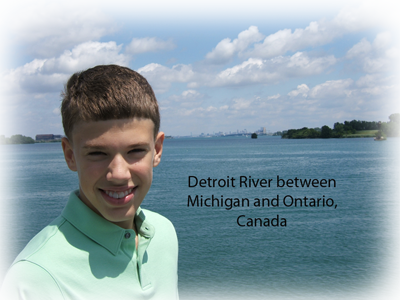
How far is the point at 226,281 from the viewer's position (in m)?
17.9

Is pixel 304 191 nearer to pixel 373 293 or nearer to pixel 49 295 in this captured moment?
pixel 373 293

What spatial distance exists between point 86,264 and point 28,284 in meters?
0.30

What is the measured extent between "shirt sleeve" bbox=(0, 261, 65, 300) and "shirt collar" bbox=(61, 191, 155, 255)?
12.1 inches

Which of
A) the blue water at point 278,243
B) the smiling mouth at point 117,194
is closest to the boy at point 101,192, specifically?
the smiling mouth at point 117,194

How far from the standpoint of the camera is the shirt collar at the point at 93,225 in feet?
6.22

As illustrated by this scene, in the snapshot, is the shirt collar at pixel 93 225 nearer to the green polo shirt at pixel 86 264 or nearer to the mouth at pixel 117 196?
the green polo shirt at pixel 86 264

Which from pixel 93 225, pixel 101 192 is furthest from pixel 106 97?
pixel 93 225

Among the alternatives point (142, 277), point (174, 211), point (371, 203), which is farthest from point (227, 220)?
point (142, 277)

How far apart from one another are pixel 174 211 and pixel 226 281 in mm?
14720

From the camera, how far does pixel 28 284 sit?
5.20 ft

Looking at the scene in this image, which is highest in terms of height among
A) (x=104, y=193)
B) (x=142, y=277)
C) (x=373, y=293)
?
(x=104, y=193)

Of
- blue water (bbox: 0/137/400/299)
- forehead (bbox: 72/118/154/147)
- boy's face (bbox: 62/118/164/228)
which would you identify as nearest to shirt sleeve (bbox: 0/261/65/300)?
boy's face (bbox: 62/118/164/228)

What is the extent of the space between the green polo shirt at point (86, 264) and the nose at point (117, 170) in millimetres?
257

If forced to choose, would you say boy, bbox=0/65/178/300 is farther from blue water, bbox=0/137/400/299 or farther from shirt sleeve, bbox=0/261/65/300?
blue water, bbox=0/137/400/299
